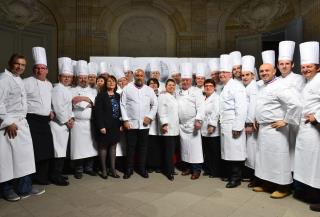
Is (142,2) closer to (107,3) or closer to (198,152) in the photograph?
(107,3)

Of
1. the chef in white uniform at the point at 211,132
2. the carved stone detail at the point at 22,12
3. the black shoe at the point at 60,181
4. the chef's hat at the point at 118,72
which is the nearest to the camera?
the black shoe at the point at 60,181

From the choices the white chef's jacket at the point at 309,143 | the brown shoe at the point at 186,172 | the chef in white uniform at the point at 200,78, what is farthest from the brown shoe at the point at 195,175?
the white chef's jacket at the point at 309,143

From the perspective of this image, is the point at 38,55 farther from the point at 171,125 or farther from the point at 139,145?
the point at 171,125

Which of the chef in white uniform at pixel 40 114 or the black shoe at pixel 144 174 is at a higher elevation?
the chef in white uniform at pixel 40 114

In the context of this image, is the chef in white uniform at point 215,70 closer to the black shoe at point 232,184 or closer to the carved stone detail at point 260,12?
the black shoe at point 232,184

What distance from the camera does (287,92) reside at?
3.17 meters

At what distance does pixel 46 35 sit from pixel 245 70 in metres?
6.49

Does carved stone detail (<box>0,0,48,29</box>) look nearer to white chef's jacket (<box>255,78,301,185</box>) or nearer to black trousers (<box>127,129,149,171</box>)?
black trousers (<box>127,129,149,171</box>)

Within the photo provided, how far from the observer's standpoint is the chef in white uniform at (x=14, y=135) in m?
3.09

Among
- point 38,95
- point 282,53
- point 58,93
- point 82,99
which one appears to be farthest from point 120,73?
point 282,53

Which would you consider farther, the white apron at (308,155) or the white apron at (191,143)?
the white apron at (191,143)

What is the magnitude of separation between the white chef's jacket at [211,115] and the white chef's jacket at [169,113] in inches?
17.5

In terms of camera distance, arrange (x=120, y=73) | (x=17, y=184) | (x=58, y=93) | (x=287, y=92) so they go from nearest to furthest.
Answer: (x=287, y=92)
(x=17, y=184)
(x=58, y=93)
(x=120, y=73)

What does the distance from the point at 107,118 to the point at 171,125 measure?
1001 millimetres
